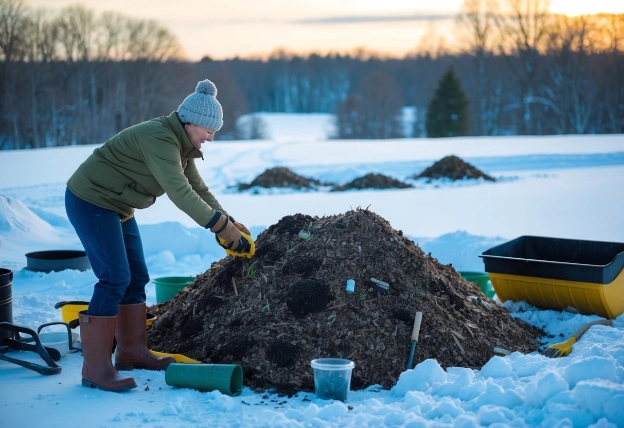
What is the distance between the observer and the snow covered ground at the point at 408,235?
3039 millimetres

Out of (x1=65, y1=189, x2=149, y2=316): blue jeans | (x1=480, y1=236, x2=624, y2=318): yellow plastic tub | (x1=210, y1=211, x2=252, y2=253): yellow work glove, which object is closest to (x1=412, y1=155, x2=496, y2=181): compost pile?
(x1=480, y1=236, x2=624, y2=318): yellow plastic tub

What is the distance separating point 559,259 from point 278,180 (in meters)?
9.50

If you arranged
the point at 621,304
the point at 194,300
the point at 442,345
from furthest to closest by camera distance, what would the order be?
1. the point at 621,304
2. the point at 194,300
3. the point at 442,345

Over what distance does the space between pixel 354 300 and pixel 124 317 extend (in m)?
1.35

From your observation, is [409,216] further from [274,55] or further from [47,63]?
[274,55]

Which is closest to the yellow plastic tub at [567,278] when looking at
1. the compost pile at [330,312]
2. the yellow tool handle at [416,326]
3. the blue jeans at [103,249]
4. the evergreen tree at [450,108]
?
the compost pile at [330,312]

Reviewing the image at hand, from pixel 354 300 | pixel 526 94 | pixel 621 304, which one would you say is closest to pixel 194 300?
pixel 354 300

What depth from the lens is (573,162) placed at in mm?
18109

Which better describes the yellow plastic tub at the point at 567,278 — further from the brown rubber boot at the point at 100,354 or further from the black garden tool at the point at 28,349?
the black garden tool at the point at 28,349

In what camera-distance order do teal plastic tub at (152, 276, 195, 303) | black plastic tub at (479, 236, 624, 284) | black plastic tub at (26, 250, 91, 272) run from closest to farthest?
black plastic tub at (479, 236, 624, 284)
teal plastic tub at (152, 276, 195, 303)
black plastic tub at (26, 250, 91, 272)

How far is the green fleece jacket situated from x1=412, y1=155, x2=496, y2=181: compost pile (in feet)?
40.1

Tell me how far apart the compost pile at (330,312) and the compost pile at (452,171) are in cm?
1091

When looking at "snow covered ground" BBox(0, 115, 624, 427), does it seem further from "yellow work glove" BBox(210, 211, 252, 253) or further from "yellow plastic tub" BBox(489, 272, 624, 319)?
"yellow work glove" BBox(210, 211, 252, 253)

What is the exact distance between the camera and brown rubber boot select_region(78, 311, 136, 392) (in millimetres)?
3498
